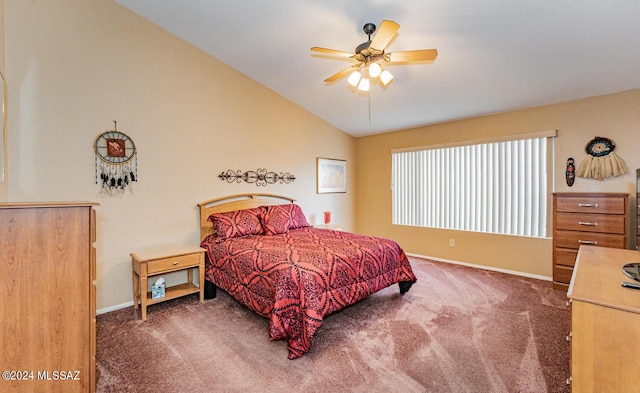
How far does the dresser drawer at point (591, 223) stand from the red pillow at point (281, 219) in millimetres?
3313

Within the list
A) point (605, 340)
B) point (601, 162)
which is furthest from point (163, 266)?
point (601, 162)

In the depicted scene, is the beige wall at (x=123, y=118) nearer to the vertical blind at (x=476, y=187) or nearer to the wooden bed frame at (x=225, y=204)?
the wooden bed frame at (x=225, y=204)

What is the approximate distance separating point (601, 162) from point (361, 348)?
3.66 meters

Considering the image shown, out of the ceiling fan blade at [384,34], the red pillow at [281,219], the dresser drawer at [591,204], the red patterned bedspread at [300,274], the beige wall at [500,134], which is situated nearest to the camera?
the ceiling fan blade at [384,34]

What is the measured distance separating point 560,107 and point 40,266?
211 inches

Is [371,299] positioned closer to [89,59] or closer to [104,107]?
[104,107]

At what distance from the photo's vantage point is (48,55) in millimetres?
2635

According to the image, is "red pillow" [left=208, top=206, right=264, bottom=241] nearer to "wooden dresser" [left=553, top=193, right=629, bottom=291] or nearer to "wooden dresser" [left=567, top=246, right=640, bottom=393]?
"wooden dresser" [left=567, top=246, right=640, bottom=393]

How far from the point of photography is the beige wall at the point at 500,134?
11.0 ft

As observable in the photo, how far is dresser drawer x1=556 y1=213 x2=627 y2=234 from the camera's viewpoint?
313cm

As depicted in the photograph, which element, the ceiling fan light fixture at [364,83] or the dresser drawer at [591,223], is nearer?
the ceiling fan light fixture at [364,83]

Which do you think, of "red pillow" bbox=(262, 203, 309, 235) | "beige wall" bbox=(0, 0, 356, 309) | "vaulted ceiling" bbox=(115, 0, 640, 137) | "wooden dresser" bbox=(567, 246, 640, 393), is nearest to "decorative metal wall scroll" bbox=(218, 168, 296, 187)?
"beige wall" bbox=(0, 0, 356, 309)

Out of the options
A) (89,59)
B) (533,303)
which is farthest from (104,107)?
(533,303)

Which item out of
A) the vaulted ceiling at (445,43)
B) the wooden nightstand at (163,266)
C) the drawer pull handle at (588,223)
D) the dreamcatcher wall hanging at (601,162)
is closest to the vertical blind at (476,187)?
the dreamcatcher wall hanging at (601,162)
